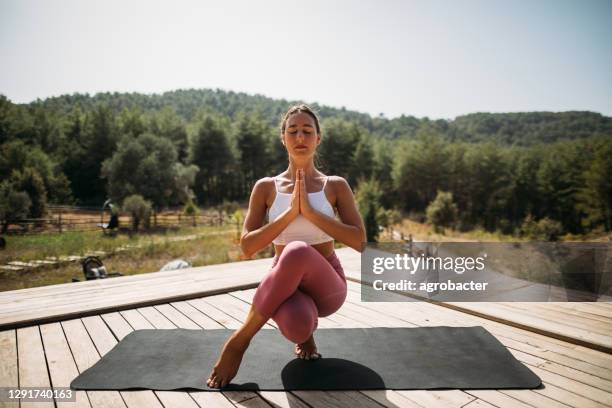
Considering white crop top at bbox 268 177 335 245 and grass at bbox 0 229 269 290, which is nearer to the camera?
white crop top at bbox 268 177 335 245

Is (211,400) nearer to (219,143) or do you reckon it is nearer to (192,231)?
(192,231)

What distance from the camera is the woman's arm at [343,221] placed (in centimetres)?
194

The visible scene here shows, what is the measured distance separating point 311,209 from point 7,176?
22.3 meters

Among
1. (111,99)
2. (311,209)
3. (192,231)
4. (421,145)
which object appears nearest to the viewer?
(311,209)

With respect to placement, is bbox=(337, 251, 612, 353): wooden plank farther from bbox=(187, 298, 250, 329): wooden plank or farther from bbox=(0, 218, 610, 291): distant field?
bbox=(0, 218, 610, 291): distant field

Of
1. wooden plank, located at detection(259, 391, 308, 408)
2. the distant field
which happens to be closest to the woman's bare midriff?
wooden plank, located at detection(259, 391, 308, 408)

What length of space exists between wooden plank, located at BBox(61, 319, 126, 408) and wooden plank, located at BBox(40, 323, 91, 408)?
3cm

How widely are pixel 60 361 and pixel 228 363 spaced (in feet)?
3.88

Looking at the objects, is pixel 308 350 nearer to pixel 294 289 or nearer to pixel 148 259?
pixel 294 289

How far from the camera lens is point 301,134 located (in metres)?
2.15

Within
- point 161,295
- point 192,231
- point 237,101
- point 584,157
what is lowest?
point 192,231

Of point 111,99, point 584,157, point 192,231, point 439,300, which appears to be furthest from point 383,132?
point 439,300

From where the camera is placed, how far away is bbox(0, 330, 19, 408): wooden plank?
200cm

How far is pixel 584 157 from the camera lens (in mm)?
43219
